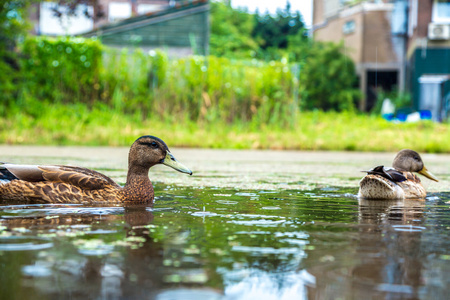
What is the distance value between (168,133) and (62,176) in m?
8.94

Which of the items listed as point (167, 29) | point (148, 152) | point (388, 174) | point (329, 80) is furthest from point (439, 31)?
point (148, 152)

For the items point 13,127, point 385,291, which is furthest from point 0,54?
point 385,291

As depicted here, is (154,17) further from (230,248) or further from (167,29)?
(230,248)

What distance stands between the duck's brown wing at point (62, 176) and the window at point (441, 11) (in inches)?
1090

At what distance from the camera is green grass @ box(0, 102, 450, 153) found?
42.6 ft

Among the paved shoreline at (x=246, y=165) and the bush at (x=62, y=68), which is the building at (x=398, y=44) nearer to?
the bush at (x=62, y=68)

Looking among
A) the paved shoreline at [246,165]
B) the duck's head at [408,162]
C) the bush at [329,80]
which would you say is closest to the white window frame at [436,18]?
the bush at [329,80]

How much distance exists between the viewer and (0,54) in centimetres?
1473

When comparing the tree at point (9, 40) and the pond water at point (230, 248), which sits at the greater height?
the tree at point (9, 40)

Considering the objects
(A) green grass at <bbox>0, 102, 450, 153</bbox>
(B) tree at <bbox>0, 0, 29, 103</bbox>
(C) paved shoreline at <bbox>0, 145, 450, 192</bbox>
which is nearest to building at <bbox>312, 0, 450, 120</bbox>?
(A) green grass at <bbox>0, 102, 450, 153</bbox>

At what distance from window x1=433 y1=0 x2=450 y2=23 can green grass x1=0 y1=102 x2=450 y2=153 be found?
1635 centimetres

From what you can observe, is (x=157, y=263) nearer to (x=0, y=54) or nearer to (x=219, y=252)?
(x=219, y=252)

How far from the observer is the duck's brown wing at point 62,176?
4715 millimetres

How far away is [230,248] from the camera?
299 centimetres
